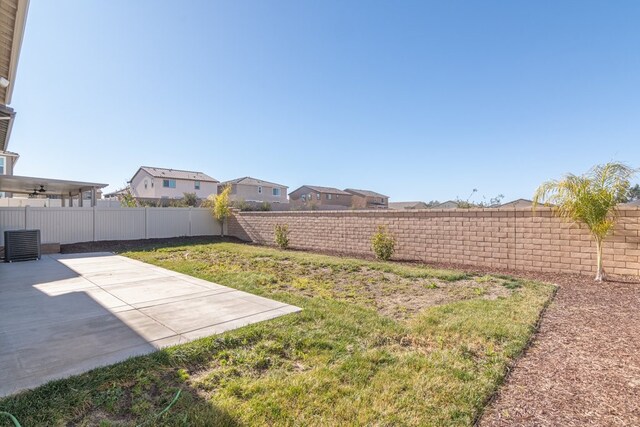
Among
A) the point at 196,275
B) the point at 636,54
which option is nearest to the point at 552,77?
the point at 636,54

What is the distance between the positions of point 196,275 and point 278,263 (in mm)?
2563

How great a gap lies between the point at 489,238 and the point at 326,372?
275 inches

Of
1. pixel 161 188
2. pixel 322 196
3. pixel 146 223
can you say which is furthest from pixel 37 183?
pixel 322 196

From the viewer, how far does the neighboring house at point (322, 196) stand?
5256 centimetres

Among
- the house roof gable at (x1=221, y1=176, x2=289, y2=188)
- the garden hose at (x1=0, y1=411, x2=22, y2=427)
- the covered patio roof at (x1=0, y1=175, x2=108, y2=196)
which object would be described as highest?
the house roof gable at (x1=221, y1=176, x2=289, y2=188)

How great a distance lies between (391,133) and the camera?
66.3 ft

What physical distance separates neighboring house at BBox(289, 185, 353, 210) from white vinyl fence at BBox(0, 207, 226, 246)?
34.4 m

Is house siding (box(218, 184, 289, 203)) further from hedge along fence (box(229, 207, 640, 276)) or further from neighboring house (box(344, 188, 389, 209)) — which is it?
hedge along fence (box(229, 207, 640, 276))

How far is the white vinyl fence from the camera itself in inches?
481

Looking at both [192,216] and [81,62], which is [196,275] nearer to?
[81,62]

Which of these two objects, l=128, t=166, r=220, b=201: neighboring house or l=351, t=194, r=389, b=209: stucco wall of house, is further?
l=351, t=194, r=389, b=209: stucco wall of house

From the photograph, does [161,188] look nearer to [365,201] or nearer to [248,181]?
[248,181]

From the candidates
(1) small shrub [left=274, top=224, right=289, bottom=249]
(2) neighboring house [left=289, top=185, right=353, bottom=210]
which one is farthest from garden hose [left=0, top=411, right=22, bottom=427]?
(2) neighboring house [left=289, top=185, right=353, bottom=210]

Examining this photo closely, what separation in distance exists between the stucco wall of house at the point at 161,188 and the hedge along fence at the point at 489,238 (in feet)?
109
